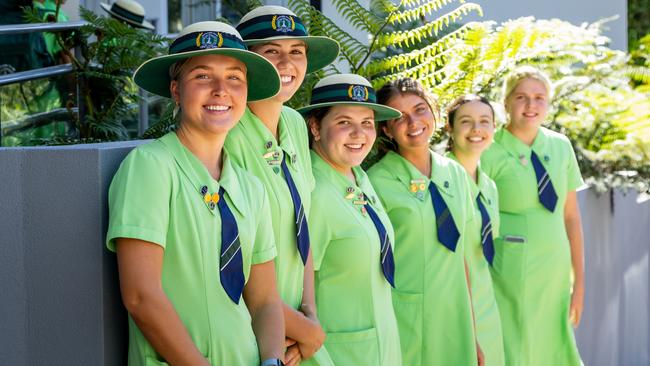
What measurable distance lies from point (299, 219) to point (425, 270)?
1333mm

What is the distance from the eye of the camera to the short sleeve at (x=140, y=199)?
118 inches

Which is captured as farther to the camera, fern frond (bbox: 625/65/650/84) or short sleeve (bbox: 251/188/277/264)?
fern frond (bbox: 625/65/650/84)

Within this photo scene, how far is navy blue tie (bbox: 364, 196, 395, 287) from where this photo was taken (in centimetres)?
431

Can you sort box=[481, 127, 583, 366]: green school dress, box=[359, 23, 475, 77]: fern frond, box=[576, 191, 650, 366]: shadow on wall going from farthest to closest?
box=[576, 191, 650, 366]: shadow on wall → box=[481, 127, 583, 366]: green school dress → box=[359, 23, 475, 77]: fern frond

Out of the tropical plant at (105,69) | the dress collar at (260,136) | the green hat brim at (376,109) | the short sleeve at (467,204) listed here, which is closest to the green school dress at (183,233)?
the dress collar at (260,136)

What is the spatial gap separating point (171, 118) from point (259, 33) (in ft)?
4.67

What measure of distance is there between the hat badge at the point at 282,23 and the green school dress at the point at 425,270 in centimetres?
124

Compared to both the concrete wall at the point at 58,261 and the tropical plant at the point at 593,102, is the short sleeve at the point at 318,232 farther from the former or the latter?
the tropical plant at the point at 593,102

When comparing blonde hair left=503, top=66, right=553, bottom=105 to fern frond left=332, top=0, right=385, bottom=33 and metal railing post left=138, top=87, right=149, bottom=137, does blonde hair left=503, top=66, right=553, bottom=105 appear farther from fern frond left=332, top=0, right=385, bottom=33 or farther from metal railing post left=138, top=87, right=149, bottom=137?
metal railing post left=138, top=87, right=149, bottom=137

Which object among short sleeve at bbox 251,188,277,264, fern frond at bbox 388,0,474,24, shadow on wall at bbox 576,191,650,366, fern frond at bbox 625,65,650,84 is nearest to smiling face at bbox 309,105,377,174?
short sleeve at bbox 251,188,277,264

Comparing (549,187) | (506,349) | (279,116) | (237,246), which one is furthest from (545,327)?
(237,246)

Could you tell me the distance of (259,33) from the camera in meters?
3.99

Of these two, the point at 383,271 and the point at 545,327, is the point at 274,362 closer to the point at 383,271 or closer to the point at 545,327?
the point at 383,271

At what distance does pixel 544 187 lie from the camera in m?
6.34
